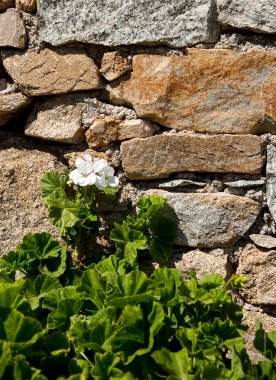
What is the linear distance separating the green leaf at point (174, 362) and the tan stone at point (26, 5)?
1364 millimetres

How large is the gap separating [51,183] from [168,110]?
0.49 metres

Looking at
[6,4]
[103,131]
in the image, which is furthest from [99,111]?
[6,4]

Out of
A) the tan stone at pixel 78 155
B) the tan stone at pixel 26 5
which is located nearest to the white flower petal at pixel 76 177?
the tan stone at pixel 78 155

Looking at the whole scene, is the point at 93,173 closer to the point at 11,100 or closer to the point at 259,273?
the point at 11,100

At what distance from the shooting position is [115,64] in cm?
271

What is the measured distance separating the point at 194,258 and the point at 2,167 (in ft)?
2.54

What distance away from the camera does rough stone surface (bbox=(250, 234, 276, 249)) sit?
2615 millimetres

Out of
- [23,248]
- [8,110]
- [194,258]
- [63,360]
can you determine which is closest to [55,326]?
[63,360]

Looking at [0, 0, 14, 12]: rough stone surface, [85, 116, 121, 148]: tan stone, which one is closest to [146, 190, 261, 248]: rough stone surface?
[85, 116, 121, 148]: tan stone

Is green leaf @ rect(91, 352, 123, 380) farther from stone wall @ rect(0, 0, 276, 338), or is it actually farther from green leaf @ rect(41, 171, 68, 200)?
green leaf @ rect(41, 171, 68, 200)

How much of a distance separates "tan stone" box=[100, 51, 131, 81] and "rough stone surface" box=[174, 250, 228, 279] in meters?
→ 0.67

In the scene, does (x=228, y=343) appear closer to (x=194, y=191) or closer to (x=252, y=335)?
(x=252, y=335)

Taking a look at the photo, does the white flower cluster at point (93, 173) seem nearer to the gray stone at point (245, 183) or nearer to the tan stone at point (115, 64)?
the tan stone at point (115, 64)

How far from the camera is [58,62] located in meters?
2.78
